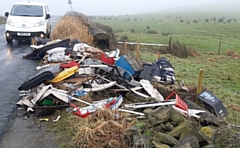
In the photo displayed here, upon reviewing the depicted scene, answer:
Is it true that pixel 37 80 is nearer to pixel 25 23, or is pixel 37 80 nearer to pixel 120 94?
pixel 120 94

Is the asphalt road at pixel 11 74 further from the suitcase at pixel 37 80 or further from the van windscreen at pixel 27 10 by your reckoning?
the van windscreen at pixel 27 10

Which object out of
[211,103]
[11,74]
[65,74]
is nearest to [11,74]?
[11,74]

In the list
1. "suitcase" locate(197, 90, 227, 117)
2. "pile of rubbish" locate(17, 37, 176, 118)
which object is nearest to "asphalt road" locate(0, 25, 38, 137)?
"pile of rubbish" locate(17, 37, 176, 118)

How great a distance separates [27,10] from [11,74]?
7930 mm

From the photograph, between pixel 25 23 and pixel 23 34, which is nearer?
pixel 23 34

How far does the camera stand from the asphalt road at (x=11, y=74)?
6355 millimetres

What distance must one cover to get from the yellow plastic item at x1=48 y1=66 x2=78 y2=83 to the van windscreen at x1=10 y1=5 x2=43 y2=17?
9765 millimetres

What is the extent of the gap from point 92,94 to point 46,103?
44.8 inches

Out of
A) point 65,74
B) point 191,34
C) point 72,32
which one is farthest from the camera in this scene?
point 191,34

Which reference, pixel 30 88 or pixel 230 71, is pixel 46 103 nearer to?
pixel 30 88

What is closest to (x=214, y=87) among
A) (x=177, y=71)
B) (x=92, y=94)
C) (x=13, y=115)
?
(x=177, y=71)

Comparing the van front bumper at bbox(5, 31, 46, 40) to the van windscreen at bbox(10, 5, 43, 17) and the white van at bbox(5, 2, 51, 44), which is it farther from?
the van windscreen at bbox(10, 5, 43, 17)

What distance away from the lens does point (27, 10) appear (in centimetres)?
1655

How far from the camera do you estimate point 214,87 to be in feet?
39.7
